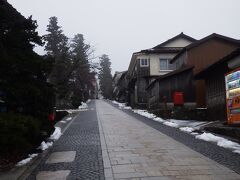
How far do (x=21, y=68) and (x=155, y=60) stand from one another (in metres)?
36.1

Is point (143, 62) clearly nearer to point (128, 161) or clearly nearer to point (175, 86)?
point (175, 86)

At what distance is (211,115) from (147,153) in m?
11.7

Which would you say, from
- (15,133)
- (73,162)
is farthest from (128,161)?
(15,133)

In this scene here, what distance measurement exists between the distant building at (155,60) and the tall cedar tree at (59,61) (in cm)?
1043

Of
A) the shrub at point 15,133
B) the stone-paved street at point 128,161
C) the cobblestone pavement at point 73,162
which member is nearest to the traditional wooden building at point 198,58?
the stone-paved street at point 128,161

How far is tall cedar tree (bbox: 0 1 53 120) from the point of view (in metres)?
10.7

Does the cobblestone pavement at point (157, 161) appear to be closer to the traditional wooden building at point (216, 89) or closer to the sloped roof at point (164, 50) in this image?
the traditional wooden building at point (216, 89)

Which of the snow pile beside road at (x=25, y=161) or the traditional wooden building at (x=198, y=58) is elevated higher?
the traditional wooden building at (x=198, y=58)

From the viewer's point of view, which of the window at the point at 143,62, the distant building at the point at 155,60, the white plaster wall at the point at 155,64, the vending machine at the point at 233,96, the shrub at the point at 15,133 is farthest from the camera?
the window at the point at 143,62

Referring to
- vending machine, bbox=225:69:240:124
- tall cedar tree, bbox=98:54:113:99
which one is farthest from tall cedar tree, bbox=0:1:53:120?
tall cedar tree, bbox=98:54:113:99

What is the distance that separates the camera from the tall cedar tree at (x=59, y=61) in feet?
121

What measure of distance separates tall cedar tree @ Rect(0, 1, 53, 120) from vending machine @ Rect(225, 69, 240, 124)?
757 cm

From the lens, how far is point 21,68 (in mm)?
11000

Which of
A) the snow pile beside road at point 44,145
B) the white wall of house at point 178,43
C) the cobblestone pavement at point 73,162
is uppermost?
the white wall of house at point 178,43
